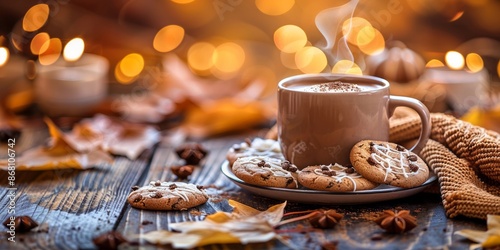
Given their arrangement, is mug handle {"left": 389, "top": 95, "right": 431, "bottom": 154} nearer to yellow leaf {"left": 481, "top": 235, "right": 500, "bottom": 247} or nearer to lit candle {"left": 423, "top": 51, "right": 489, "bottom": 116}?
yellow leaf {"left": 481, "top": 235, "right": 500, "bottom": 247}

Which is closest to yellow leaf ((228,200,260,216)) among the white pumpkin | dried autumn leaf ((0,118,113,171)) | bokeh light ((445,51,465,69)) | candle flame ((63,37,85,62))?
dried autumn leaf ((0,118,113,171))

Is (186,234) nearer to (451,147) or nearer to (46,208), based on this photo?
(46,208)

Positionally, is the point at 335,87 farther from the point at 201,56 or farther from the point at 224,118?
the point at 201,56

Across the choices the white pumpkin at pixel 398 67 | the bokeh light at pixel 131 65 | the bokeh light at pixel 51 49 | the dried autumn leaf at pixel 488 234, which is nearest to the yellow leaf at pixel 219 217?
the dried autumn leaf at pixel 488 234

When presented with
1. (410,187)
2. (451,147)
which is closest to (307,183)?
(410,187)

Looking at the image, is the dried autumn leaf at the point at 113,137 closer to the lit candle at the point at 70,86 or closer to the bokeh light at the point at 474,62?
the lit candle at the point at 70,86

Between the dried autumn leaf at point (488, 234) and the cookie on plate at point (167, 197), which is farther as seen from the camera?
the cookie on plate at point (167, 197)
